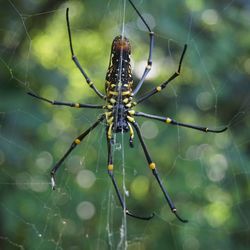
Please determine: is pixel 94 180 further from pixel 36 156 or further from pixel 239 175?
pixel 239 175

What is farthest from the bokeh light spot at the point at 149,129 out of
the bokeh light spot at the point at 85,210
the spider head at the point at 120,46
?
the spider head at the point at 120,46

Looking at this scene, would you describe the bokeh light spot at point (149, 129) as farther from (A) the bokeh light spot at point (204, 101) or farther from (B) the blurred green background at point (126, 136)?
(A) the bokeh light spot at point (204, 101)

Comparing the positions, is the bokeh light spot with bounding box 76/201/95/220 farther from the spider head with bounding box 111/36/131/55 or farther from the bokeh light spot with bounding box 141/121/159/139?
the spider head with bounding box 111/36/131/55

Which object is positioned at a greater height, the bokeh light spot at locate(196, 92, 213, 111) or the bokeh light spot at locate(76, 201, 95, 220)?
the bokeh light spot at locate(196, 92, 213, 111)

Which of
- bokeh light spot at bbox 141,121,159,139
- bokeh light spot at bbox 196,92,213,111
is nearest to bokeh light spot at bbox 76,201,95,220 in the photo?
bokeh light spot at bbox 141,121,159,139

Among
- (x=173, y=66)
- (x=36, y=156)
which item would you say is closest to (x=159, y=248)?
(x=36, y=156)

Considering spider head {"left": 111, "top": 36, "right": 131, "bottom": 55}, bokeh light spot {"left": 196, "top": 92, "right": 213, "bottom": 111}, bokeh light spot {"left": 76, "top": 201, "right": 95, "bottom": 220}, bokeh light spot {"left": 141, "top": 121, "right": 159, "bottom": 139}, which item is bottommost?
spider head {"left": 111, "top": 36, "right": 131, "bottom": 55}

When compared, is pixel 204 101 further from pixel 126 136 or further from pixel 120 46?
pixel 120 46

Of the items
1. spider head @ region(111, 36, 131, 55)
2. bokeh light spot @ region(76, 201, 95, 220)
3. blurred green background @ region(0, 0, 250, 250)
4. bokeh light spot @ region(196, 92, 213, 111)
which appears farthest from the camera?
bokeh light spot @ region(196, 92, 213, 111)

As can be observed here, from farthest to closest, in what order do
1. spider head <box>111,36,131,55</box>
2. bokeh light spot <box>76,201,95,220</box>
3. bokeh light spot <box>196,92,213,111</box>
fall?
bokeh light spot <box>196,92,213,111</box> → bokeh light spot <box>76,201,95,220</box> → spider head <box>111,36,131,55</box>

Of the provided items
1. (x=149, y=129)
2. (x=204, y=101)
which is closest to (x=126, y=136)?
(x=149, y=129)
